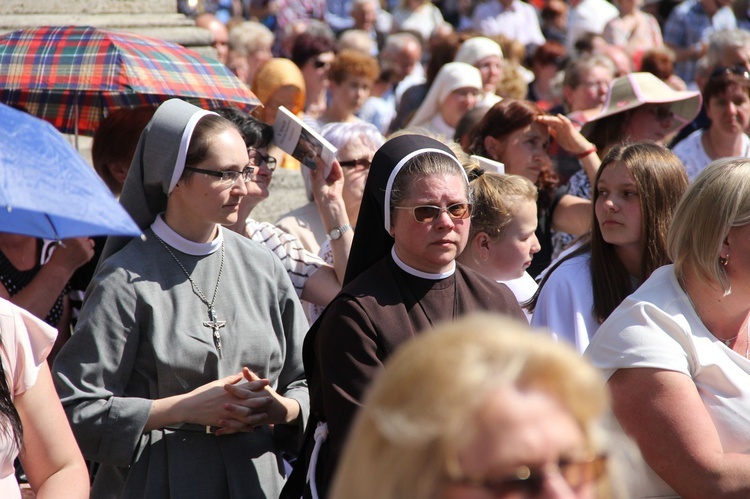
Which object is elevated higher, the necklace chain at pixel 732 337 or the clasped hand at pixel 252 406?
the necklace chain at pixel 732 337

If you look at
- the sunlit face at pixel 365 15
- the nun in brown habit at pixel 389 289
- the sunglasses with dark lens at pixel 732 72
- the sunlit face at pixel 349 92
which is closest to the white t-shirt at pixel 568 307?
the nun in brown habit at pixel 389 289

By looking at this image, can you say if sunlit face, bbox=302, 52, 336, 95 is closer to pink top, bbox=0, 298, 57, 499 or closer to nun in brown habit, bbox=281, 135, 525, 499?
nun in brown habit, bbox=281, 135, 525, 499

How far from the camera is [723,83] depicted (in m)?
6.79

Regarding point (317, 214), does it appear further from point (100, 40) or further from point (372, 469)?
point (372, 469)

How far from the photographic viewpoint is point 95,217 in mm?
2258

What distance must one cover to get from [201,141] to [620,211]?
176cm

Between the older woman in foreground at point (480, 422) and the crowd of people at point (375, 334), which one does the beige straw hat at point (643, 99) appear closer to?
the crowd of people at point (375, 334)

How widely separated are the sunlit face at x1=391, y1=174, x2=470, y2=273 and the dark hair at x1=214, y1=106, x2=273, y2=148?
1.37 metres

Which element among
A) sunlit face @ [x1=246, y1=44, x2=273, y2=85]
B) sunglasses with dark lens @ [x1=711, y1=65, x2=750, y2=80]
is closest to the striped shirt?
sunglasses with dark lens @ [x1=711, y1=65, x2=750, y2=80]

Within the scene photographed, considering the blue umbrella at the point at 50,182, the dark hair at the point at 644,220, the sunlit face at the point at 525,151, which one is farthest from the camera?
the sunlit face at the point at 525,151

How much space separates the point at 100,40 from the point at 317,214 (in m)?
1.43

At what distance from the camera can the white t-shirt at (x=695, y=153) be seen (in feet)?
22.5

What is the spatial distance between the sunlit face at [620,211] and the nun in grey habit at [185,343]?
1.39 metres

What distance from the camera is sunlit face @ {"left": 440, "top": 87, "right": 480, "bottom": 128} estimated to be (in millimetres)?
7859
